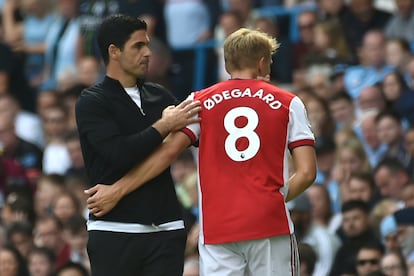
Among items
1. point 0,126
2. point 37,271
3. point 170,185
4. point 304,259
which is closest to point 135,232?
point 170,185

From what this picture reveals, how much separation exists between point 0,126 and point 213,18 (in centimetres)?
304

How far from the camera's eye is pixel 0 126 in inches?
615

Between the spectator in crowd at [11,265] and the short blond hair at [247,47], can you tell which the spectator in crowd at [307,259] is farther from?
the short blond hair at [247,47]

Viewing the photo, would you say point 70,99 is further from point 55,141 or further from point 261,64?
point 261,64

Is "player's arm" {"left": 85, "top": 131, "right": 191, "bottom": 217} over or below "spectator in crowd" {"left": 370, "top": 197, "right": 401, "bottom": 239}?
over

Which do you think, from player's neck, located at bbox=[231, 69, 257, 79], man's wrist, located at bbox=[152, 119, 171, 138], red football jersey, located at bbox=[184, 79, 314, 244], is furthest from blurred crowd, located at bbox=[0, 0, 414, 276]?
man's wrist, located at bbox=[152, 119, 171, 138]

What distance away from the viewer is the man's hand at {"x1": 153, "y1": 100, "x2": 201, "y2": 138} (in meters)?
8.09

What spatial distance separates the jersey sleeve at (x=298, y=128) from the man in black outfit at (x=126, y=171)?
66cm

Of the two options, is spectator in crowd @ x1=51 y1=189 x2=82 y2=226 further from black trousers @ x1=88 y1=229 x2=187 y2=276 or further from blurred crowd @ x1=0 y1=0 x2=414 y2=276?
black trousers @ x1=88 y1=229 x2=187 y2=276

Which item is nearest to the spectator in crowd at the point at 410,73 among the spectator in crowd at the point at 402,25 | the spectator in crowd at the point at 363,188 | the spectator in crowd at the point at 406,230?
the spectator in crowd at the point at 402,25

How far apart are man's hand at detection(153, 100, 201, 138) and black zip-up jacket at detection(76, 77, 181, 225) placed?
0.16 ft

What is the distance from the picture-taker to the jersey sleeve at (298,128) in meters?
8.08

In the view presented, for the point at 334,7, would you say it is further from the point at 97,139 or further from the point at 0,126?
the point at 97,139

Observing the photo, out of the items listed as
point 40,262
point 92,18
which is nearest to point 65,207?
point 40,262
